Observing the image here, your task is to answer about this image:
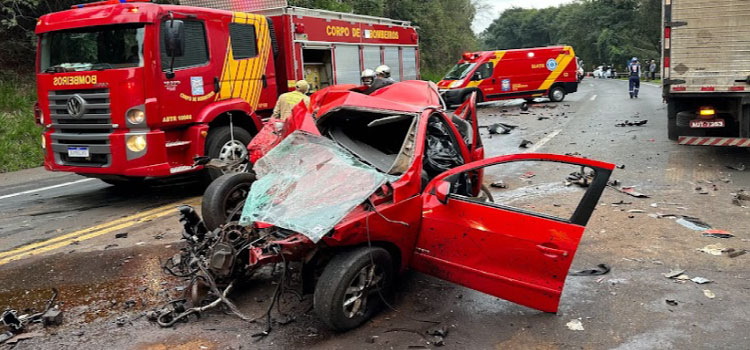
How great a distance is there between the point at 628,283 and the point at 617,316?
2.19 feet

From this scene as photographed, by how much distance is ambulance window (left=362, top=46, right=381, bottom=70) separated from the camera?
500 inches

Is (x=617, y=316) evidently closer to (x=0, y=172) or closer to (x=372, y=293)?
(x=372, y=293)

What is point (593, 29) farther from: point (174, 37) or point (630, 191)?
point (174, 37)

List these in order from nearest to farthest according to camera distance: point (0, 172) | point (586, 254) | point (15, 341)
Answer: point (15, 341)
point (586, 254)
point (0, 172)

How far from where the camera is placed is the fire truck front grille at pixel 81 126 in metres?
7.16

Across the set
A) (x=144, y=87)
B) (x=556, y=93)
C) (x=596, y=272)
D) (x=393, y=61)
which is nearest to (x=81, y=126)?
(x=144, y=87)

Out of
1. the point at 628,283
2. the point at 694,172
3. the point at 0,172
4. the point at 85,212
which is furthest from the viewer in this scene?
the point at 0,172

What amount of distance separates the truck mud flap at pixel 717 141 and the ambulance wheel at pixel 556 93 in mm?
13781

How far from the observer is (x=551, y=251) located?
3854 mm

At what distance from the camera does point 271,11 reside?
10.0 meters

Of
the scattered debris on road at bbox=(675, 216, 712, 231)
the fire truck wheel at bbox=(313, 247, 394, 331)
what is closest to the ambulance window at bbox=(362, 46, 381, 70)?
the scattered debris on road at bbox=(675, 216, 712, 231)

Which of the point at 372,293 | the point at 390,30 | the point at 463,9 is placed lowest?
the point at 372,293

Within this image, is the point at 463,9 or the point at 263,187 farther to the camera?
the point at 463,9

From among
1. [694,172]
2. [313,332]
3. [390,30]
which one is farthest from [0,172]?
[694,172]
